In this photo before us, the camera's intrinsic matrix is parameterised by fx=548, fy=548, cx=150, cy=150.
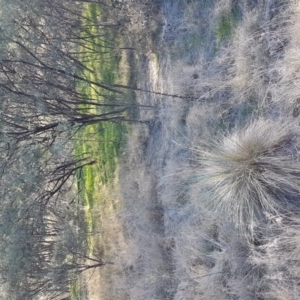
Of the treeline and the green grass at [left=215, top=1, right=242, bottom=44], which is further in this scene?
the treeline

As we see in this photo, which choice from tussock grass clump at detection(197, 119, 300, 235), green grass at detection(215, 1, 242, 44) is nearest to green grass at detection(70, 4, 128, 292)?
green grass at detection(215, 1, 242, 44)

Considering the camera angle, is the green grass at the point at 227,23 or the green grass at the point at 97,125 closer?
the green grass at the point at 227,23

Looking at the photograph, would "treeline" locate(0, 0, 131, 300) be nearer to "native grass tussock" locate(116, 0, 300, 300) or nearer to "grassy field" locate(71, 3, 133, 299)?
"grassy field" locate(71, 3, 133, 299)

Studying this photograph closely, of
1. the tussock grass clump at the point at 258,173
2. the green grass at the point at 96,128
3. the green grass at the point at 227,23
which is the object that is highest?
the green grass at the point at 96,128

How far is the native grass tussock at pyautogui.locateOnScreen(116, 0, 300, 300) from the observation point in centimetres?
522

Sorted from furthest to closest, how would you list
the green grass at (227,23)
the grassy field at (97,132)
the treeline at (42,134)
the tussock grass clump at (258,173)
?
the grassy field at (97,132) → the treeline at (42,134) → the green grass at (227,23) → the tussock grass clump at (258,173)

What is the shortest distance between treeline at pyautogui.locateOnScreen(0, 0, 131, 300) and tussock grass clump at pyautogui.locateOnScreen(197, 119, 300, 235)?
3.83m

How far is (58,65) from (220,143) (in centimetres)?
390

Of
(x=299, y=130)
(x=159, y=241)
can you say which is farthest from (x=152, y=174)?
(x=299, y=130)

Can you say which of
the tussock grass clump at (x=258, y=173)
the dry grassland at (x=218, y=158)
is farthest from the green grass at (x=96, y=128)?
the tussock grass clump at (x=258, y=173)

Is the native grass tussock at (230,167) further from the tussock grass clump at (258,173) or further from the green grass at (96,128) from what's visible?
the green grass at (96,128)

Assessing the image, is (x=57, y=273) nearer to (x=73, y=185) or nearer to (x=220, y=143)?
(x=73, y=185)

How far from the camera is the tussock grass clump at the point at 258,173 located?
5168 millimetres

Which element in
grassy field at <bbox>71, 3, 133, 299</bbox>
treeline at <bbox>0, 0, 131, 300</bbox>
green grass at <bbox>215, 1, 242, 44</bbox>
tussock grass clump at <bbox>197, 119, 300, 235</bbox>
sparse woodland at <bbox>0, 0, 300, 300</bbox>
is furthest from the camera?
grassy field at <bbox>71, 3, 133, 299</bbox>
